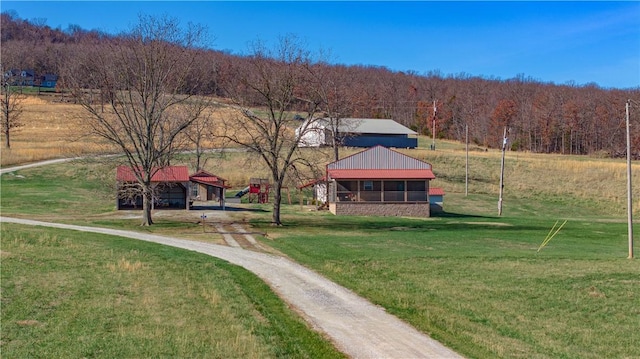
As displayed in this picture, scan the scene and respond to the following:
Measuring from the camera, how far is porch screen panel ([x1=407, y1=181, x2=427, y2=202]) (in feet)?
183

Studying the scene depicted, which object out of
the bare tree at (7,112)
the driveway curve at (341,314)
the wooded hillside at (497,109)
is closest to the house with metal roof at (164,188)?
the driveway curve at (341,314)

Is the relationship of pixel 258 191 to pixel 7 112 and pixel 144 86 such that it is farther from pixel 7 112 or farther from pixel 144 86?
pixel 7 112

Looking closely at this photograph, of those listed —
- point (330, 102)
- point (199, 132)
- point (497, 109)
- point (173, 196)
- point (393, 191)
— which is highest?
point (497, 109)

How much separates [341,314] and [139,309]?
6023 mm

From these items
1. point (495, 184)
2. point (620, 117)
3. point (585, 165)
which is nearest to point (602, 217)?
point (495, 184)

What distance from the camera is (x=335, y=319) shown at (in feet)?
61.1

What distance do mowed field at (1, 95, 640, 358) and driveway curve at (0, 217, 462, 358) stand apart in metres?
0.64

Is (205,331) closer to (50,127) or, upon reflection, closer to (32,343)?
(32,343)

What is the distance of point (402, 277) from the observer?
2620cm

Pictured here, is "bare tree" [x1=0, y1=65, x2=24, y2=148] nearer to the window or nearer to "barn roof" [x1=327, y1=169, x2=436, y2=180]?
"barn roof" [x1=327, y1=169, x2=436, y2=180]

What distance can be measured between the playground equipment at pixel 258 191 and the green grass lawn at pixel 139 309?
3332 cm

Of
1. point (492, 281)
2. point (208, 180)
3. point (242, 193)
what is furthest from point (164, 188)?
point (492, 281)

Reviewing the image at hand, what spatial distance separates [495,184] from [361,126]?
27.0m

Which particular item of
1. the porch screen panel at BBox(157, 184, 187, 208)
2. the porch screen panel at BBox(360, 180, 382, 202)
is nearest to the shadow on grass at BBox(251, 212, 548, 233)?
the porch screen panel at BBox(360, 180, 382, 202)
